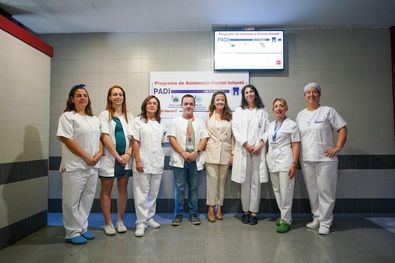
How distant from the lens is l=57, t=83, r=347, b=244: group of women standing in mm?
2717

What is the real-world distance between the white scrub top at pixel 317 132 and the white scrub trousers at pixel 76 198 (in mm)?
2483

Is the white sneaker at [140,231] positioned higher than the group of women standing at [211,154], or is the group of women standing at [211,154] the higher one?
the group of women standing at [211,154]

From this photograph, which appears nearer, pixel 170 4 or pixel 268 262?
pixel 268 262

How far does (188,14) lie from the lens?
356 cm

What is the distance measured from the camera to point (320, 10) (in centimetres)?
347

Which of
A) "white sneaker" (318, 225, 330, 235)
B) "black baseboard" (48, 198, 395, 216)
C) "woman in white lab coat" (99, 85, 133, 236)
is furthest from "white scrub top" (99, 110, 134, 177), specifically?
"white sneaker" (318, 225, 330, 235)

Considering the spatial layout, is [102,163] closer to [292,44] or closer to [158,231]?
[158,231]

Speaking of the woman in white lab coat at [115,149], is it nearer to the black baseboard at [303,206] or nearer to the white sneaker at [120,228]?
the white sneaker at [120,228]

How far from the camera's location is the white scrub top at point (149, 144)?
2984 millimetres

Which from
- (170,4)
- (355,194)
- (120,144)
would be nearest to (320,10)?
(170,4)

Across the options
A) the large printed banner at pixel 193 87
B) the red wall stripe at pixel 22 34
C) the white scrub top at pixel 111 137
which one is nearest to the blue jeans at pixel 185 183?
the white scrub top at pixel 111 137

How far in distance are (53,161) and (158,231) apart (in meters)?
2.25

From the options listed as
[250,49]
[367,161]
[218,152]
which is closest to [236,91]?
[250,49]

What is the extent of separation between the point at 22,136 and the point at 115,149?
1052mm
